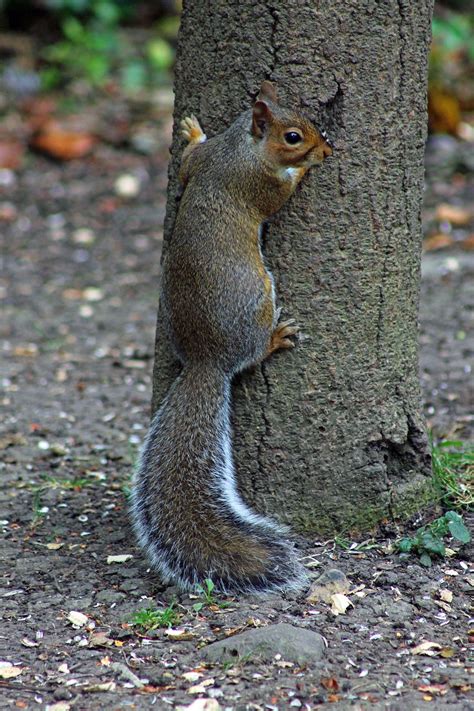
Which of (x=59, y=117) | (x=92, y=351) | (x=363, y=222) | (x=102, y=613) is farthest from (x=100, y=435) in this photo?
(x=59, y=117)

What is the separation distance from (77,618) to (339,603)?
0.65 metres

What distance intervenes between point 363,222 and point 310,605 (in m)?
0.97

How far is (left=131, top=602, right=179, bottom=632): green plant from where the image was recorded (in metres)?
2.51

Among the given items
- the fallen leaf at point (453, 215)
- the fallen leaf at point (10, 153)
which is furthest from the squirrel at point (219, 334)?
the fallen leaf at point (10, 153)

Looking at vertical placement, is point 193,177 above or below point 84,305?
above

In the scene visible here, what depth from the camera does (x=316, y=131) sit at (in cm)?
258

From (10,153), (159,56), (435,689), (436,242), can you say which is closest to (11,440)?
(435,689)

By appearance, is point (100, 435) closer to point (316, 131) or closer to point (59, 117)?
point (316, 131)

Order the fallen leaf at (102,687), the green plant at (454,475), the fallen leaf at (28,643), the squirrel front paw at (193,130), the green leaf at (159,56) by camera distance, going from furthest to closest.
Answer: the green leaf at (159,56) → the green plant at (454,475) → the squirrel front paw at (193,130) → the fallen leaf at (28,643) → the fallen leaf at (102,687)

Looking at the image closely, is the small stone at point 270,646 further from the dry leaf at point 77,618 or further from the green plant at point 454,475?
the green plant at point 454,475

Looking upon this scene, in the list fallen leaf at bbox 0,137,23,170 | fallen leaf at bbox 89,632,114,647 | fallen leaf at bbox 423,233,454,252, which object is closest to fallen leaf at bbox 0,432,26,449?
fallen leaf at bbox 89,632,114,647

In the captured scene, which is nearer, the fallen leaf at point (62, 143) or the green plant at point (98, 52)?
the fallen leaf at point (62, 143)

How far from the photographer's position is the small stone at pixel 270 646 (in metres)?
2.33

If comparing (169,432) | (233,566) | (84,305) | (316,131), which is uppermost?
(316,131)
